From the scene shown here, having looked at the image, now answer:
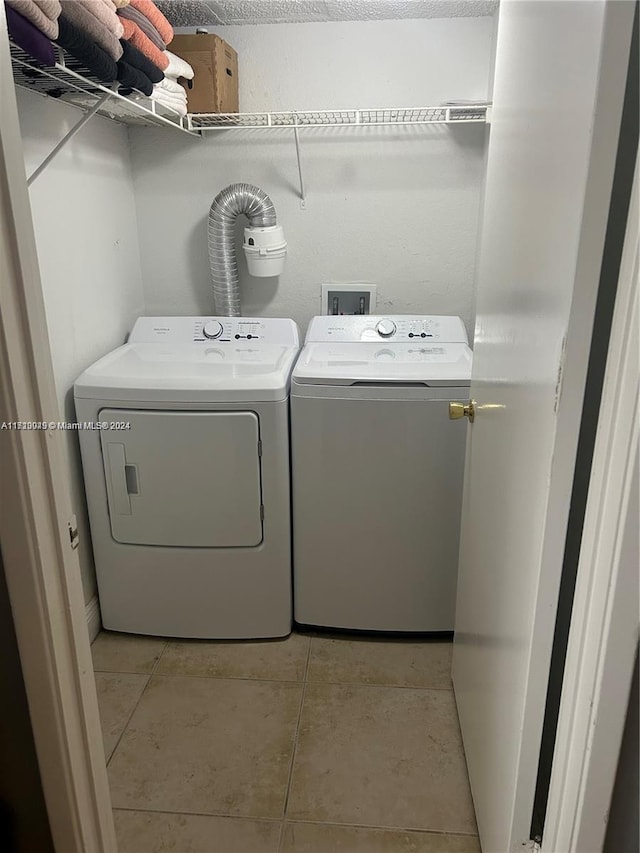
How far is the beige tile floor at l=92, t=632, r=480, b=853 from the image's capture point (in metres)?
1.52

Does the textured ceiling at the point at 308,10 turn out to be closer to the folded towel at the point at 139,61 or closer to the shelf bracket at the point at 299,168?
the shelf bracket at the point at 299,168

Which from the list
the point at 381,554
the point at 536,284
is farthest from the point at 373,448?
the point at 536,284

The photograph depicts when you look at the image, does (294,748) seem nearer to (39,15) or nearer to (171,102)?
(39,15)

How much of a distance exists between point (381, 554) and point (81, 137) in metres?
1.67

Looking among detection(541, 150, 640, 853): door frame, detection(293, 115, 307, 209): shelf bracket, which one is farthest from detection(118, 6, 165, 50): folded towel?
detection(541, 150, 640, 853): door frame

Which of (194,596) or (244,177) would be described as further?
(244,177)

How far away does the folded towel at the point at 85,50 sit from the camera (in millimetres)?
1284

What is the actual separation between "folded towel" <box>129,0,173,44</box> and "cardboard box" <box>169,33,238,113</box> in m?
0.26

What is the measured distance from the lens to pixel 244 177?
8.01ft

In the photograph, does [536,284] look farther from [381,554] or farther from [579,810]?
[381,554]

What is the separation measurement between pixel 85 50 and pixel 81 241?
81 cm

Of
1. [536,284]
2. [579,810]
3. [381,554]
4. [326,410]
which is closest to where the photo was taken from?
[579,810]

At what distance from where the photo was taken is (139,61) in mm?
1596

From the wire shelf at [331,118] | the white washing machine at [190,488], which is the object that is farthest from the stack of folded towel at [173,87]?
the white washing machine at [190,488]
